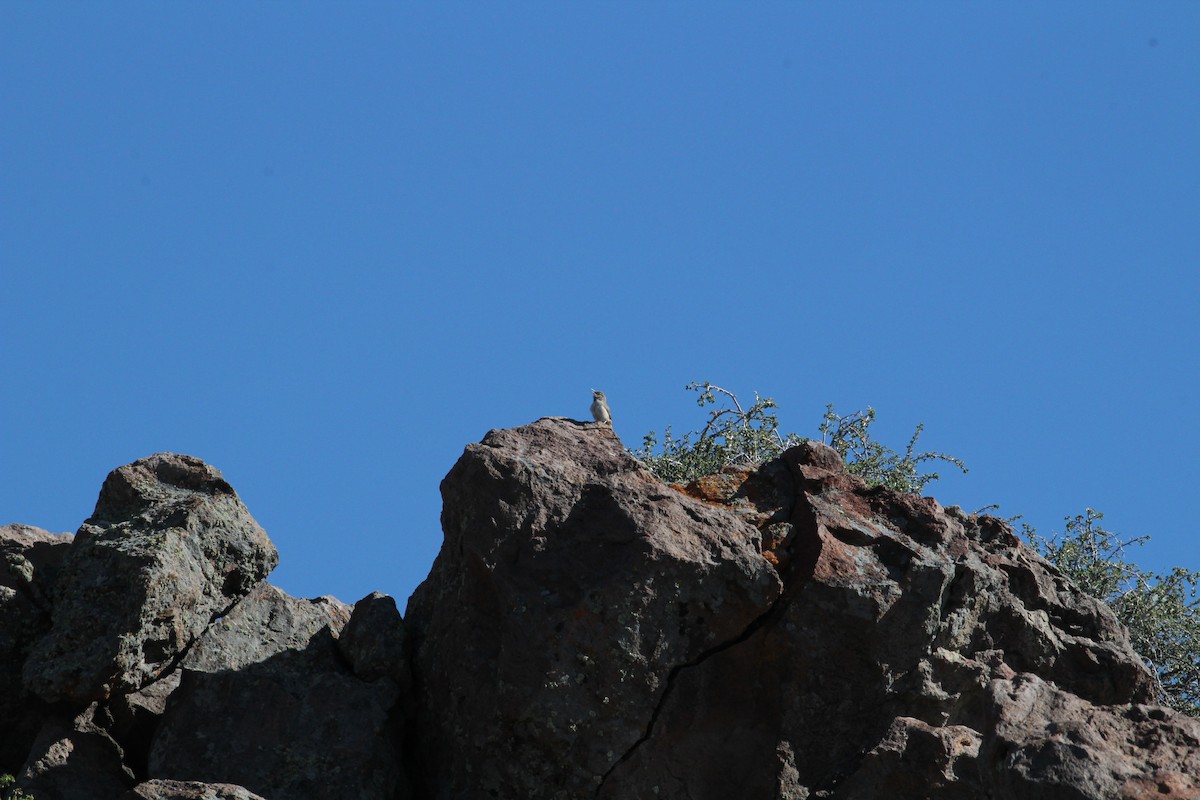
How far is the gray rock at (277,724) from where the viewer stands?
35.2 feet

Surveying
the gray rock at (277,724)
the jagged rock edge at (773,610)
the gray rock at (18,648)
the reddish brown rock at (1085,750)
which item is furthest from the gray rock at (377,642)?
the reddish brown rock at (1085,750)

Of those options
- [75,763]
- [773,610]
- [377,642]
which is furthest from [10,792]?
[773,610]

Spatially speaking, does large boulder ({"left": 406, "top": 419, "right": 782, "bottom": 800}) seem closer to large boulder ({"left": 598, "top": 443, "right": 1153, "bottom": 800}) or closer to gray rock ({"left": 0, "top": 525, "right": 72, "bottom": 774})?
large boulder ({"left": 598, "top": 443, "right": 1153, "bottom": 800})

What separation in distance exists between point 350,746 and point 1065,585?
618 cm

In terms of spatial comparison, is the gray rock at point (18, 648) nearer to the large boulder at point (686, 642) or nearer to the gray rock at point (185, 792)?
the gray rock at point (185, 792)

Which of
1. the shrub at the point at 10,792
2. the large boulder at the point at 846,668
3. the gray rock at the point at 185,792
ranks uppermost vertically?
the large boulder at the point at 846,668

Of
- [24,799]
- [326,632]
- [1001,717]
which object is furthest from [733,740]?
[24,799]

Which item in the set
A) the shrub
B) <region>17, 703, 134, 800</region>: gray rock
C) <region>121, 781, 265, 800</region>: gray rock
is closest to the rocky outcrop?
<region>17, 703, 134, 800</region>: gray rock

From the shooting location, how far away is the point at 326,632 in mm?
12117

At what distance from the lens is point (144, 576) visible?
11.1m

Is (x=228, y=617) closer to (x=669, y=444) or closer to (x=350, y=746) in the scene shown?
(x=350, y=746)

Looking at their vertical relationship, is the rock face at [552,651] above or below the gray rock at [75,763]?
above

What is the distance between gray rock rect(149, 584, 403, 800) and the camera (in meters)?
10.7

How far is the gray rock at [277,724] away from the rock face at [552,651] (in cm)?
2
